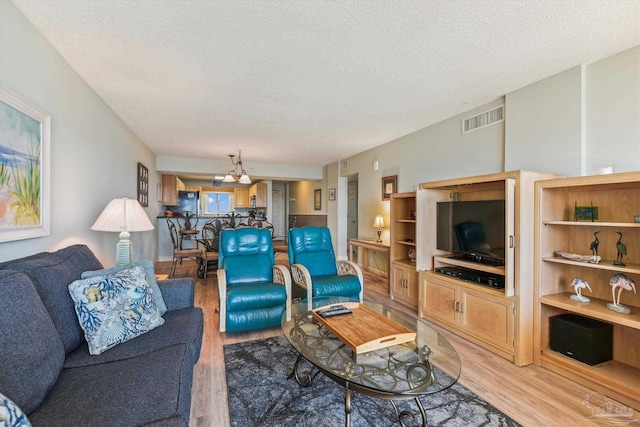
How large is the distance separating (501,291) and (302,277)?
1.93 m

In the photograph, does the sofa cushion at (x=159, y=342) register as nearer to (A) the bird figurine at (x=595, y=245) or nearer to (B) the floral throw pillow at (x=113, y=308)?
(B) the floral throw pillow at (x=113, y=308)

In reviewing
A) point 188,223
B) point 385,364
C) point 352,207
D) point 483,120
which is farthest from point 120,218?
point 352,207

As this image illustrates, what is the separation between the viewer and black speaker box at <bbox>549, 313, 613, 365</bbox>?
7.16 feet

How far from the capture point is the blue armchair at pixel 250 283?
9.37 feet

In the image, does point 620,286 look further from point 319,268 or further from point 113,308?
point 113,308

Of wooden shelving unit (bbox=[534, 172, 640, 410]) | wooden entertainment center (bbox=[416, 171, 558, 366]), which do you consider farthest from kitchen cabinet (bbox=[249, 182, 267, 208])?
wooden shelving unit (bbox=[534, 172, 640, 410])

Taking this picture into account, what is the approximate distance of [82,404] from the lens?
3.64ft

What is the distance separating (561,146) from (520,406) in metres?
2.18

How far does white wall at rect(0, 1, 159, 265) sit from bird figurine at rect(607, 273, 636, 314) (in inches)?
154

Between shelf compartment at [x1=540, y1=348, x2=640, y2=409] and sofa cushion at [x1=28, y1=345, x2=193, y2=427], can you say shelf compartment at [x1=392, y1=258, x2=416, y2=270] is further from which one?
sofa cushion at [x1=28, y1=345, x2=193, y2=427]

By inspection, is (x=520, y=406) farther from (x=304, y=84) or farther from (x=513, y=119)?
(x=304, y=84)

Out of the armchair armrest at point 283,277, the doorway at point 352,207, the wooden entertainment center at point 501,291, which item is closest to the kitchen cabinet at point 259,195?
the doorway at point 352,207

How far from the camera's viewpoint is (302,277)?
10.8 ft

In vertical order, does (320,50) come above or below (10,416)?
above
